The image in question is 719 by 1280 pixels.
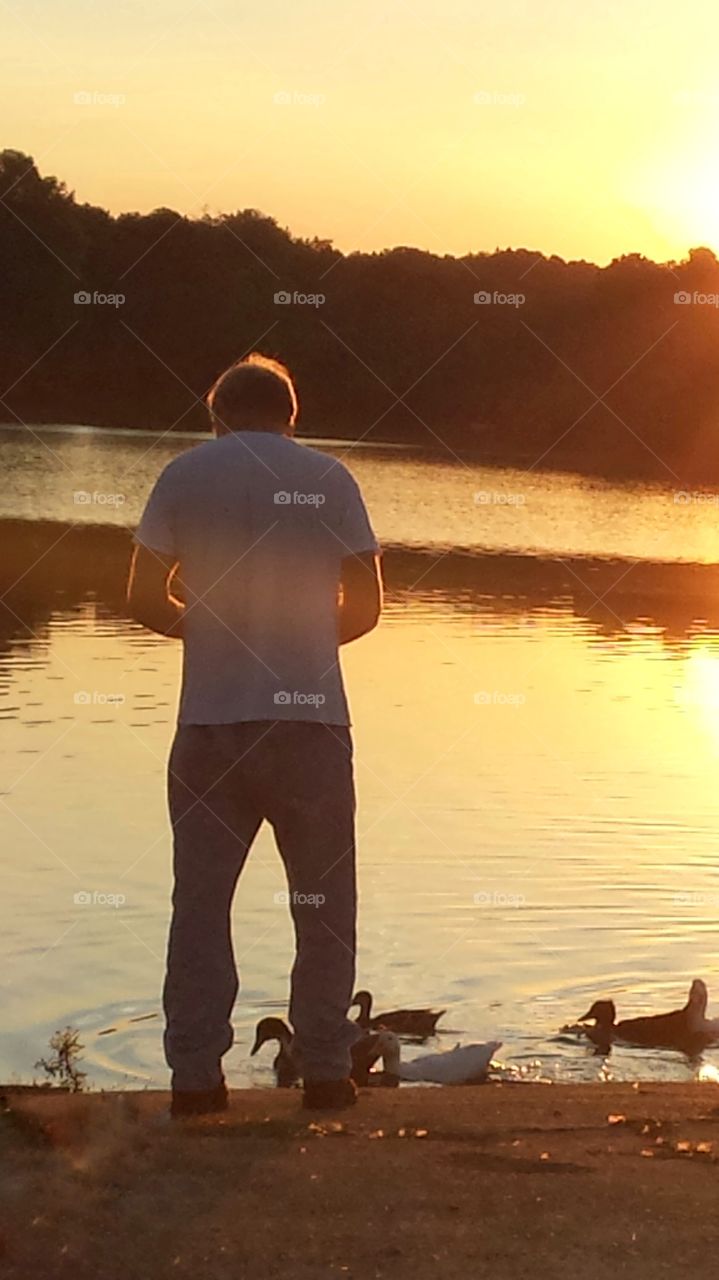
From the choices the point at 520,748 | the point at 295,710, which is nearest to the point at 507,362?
the point at 520,748

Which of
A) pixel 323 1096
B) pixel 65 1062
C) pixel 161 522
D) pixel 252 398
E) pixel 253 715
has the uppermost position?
pixel 252 398

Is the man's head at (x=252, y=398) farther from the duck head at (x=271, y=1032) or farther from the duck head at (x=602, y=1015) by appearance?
the duck head at (x=602, y=1015)

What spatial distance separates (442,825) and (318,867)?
885 centimetres

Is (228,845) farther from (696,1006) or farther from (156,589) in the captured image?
(696,1006)

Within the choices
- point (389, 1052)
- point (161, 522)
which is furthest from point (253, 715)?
point (389, 1052)

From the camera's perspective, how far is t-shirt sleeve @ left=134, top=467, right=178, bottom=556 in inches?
254

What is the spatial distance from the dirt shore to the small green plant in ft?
7.10

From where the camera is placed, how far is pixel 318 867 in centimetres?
642

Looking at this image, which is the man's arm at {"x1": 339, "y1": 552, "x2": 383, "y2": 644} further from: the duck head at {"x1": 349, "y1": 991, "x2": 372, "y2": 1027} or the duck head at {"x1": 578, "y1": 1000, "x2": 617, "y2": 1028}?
the duck head at {"x1": 578, "y1": 1000, "x2": 617, "y2": 1028}

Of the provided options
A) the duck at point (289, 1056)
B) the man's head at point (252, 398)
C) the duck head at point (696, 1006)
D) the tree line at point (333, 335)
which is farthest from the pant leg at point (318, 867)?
the tree line at point (333, 335)

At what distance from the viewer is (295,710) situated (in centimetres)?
638

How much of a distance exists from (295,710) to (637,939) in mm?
6876

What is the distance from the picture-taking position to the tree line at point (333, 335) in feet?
275

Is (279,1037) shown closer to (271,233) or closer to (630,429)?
(271,233)
